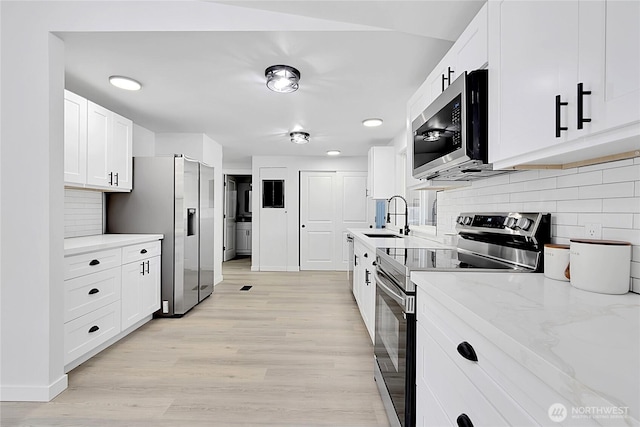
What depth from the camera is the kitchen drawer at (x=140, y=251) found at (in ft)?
9.50

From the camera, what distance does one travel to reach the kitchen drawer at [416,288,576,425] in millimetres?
597

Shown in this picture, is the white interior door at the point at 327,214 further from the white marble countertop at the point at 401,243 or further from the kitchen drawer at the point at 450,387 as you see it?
the kitchen drawer at the point at 450,387

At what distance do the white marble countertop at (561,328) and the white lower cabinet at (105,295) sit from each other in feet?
7.94

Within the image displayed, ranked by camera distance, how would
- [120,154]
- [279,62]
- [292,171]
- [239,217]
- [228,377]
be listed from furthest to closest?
[239,217] → [292,171] → [120,154] → [279,62] → [228,377]

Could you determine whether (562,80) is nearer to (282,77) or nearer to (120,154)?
(282,77)

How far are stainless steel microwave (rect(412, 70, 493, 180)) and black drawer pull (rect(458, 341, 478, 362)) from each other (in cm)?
85

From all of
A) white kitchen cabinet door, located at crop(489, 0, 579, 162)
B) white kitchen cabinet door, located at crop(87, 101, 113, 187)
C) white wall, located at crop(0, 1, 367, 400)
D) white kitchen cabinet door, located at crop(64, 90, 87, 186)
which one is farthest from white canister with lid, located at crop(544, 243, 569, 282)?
white kitchen cabinet door, located at crop(87, 101, 113, 187)

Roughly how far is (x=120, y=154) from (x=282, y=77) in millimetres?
1981

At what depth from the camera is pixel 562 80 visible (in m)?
0.97

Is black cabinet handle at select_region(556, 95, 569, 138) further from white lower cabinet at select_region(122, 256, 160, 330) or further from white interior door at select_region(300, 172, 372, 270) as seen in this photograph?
white interior door at select_region(300, 172, 372, 270)

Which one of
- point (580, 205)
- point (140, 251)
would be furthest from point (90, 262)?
point (580, 205)

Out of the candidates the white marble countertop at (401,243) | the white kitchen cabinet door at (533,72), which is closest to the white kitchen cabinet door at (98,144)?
the white marble countertop at (401,243)

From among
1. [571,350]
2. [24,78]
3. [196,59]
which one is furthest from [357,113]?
[571,350]

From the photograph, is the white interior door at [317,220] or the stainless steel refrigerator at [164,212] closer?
the stainless steel refrigerator at [164,212]
